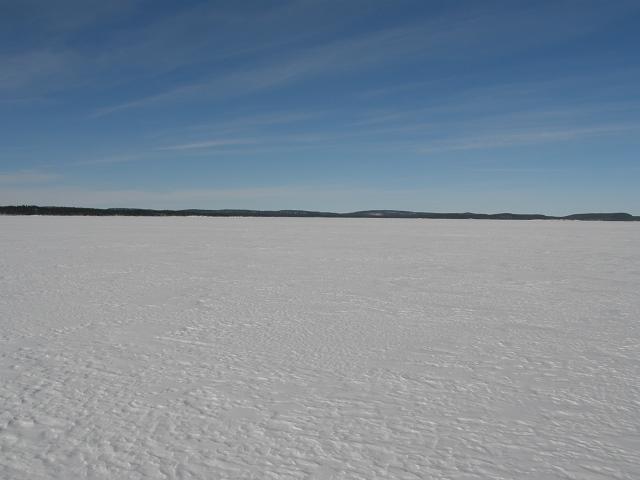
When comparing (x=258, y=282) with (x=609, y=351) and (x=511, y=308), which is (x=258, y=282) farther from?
(x=609, y=351)

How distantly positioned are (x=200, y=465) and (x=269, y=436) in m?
0.41

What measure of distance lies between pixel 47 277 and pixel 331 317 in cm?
526

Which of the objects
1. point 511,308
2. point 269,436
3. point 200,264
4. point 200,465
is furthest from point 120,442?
point 200,264

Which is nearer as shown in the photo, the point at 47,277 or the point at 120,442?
the point at 120,442

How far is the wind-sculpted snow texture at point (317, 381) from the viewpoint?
94.3 inches

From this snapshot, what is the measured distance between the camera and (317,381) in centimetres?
344

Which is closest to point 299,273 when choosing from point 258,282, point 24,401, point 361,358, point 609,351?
point 258,282

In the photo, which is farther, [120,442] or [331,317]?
[331,317]

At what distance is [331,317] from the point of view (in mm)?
5406

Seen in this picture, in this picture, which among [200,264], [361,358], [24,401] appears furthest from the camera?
[200,264]

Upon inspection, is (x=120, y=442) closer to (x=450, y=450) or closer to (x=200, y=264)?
(x=450, y=450)

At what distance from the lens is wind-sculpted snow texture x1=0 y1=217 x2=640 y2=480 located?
2.39 metres

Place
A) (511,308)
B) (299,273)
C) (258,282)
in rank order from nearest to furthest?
(511,308), (258,282), (299,273)

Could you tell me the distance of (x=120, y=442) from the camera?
252cm
